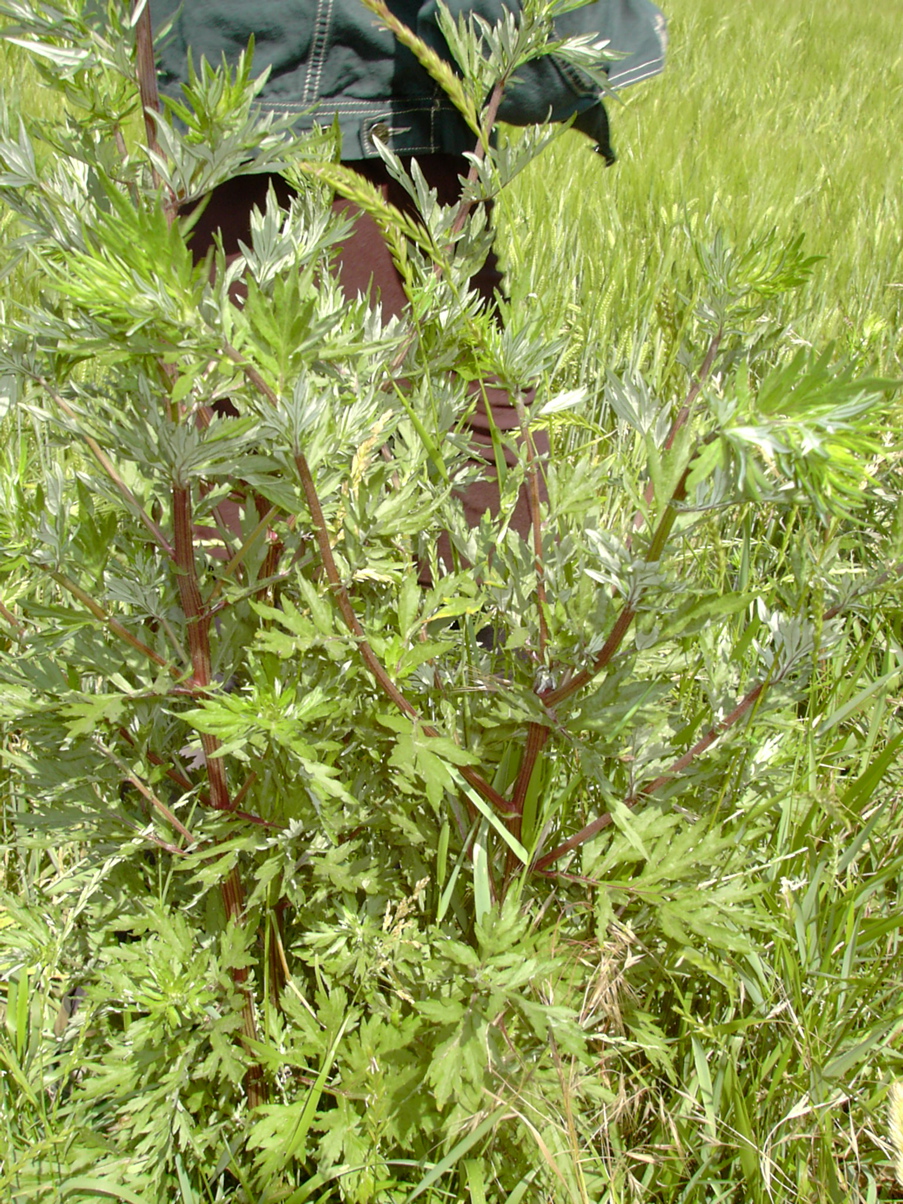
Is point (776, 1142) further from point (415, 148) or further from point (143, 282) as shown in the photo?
point (415, 148)

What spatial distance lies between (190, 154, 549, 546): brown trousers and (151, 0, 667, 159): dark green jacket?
0.22 ft

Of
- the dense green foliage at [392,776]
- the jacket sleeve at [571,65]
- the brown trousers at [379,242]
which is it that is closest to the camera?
the dense green foliage at [392,776]

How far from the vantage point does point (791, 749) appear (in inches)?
48.9

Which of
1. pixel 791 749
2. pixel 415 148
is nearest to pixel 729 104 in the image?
pixel 415 148

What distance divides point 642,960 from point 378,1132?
0.43 m

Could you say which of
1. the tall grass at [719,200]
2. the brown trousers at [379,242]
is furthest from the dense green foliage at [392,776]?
the brown trousers at [379,242]

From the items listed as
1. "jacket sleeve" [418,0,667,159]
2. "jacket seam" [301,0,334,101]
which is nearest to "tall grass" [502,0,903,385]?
"jacket sleeve" [418,0,667,159]

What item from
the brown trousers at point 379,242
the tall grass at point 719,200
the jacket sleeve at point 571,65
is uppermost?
the jacket sleeve at point 571,65

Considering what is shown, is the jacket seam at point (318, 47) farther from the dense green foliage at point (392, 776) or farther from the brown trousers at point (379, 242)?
the dense green foliage at point (392, 776)

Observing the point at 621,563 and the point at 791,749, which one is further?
the point at 791,749

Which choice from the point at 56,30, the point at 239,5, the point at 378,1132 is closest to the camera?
the point at 56,30

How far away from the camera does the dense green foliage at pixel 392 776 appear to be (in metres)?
0.84

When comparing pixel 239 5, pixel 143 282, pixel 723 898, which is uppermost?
pixel 239 5

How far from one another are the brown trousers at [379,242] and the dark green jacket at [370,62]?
0.07m
